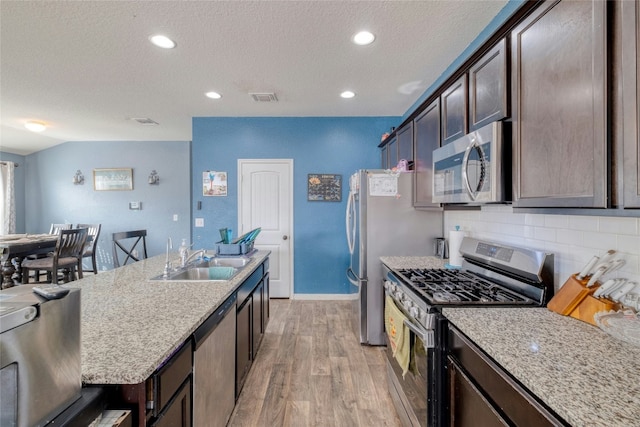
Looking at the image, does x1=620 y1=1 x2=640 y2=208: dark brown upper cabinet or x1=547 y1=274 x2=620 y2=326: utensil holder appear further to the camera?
x1=547 y1=274 x2=620 y2=326: utensil holder

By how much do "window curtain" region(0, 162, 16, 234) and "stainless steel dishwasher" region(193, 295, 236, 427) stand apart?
22.0ft

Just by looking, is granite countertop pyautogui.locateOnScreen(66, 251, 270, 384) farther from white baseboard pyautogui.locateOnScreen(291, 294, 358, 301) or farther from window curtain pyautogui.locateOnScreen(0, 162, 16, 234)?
window curtain pyautogui.locateOnScreen(0, 162, 16, 234)

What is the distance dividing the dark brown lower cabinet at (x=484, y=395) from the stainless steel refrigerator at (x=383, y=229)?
1465 mm

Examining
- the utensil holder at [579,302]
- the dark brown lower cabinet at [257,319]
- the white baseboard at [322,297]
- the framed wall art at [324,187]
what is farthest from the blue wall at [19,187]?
the utensil holder at [579,302]

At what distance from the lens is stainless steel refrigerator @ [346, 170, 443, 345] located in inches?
107

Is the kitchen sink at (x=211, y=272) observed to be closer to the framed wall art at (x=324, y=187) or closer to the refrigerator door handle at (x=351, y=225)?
the refrigerator door handle at (x=351, y=225)

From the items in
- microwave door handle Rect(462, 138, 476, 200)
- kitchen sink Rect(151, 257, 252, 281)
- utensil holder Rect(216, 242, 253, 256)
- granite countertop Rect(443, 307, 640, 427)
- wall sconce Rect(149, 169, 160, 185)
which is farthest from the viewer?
wall sconce Rect(149, 169, 160, 185)

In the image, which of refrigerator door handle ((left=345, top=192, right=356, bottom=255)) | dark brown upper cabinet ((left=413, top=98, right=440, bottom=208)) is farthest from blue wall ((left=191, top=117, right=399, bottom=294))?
dark brown upper cabinet ((left=413, top=98, right=440, bottom=208))

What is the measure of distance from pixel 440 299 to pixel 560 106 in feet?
3.06

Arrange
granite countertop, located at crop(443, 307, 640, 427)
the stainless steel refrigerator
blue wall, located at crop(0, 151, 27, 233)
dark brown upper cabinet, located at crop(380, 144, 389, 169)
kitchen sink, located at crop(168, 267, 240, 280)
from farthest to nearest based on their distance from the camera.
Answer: blue wall, located at crop(0, 151, 27, 233), dark brown upper cabinet, located at crop(380, 144, 389, 169), the stainless steel refrigerator, kitchen sink, located at crop(168, 267, 240, 280), granite countertop, located at crop(443, 307, 640, 427)

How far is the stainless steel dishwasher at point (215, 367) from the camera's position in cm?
124

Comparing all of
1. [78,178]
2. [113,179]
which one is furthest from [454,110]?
[78,178]

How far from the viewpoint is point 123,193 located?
19.0 feet

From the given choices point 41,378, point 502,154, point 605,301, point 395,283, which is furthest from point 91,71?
point 605,301
